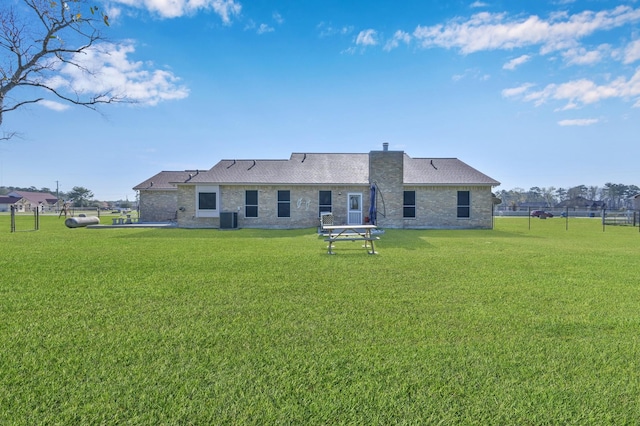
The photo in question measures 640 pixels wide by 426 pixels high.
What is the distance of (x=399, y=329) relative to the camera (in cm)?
362

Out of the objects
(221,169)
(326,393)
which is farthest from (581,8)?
(221,169)

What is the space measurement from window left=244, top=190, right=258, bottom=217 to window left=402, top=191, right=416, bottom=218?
8700mm

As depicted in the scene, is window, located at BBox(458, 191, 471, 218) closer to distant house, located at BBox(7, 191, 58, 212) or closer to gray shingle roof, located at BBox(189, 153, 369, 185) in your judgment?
gray shingle roof, located at BBox(189, 153, 369, 185)

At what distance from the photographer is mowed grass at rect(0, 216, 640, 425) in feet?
7.34

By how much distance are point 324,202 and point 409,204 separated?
497 cm

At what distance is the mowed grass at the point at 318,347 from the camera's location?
2.24 metres

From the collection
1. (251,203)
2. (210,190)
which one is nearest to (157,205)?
(210,190)

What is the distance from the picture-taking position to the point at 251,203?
18203mm

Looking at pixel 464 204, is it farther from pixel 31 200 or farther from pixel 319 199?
pixel 31 200

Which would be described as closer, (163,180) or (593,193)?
(163,180)

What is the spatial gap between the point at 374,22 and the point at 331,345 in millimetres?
14770

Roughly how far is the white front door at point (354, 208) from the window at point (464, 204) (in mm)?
5870

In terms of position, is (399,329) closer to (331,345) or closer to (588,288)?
(331,345)

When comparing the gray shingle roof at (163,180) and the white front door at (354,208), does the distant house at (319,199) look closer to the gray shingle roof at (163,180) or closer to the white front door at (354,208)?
the white front door at (354,208)
